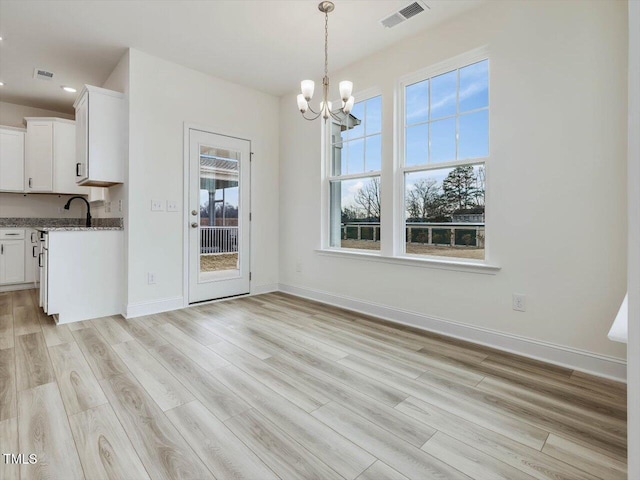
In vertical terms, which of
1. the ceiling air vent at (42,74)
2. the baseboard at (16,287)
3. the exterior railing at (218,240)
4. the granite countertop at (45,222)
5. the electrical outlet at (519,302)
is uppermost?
the ceiling air vent at (42,74)

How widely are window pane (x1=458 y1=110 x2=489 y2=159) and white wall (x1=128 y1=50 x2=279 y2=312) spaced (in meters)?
2.74

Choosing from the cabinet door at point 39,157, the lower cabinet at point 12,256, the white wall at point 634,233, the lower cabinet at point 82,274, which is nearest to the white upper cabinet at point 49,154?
the cabinet door at point 39,157

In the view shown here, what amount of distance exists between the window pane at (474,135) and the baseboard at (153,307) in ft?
11.1

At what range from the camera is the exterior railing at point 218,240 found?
13.4 ft

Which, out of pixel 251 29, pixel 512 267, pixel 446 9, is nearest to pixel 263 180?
pixel 251 29

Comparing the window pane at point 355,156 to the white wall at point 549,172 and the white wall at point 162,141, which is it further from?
the white wall at point 162,141

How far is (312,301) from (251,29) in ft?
9.99

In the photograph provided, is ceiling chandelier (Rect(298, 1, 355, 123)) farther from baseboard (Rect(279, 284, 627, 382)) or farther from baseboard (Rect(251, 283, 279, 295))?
baseboard (Rect(251, 283, 279, 295))

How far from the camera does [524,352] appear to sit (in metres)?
2.54

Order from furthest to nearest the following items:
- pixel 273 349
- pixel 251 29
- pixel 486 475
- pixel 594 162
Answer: pixel 251 29, pixel 273 349, pixel 594 162, pixel 486 475

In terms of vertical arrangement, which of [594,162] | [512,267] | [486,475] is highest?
[594,162]

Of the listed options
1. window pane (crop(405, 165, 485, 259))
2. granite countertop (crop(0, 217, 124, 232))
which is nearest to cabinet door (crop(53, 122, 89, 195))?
granite countertop (crop(0, 217, 124, 232))

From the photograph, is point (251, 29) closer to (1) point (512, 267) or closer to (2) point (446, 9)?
(2) point (446, 9)

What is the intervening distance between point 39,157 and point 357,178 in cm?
466
